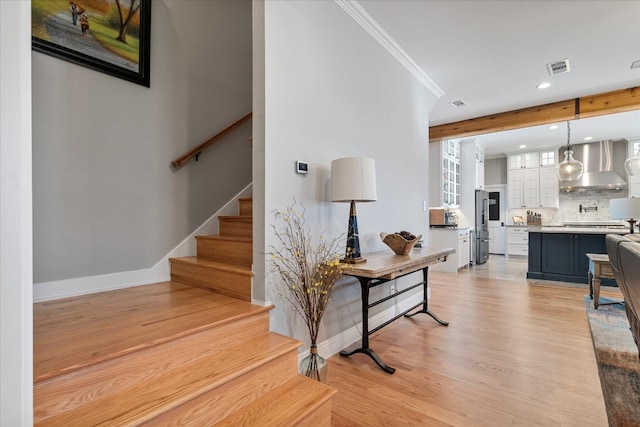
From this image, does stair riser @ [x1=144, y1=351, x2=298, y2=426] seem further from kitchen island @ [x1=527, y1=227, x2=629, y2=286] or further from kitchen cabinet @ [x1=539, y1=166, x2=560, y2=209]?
kitchen cabinet @ [x1=539, y1=166, x2=560, y2=209]

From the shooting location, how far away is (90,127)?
7.68 feet

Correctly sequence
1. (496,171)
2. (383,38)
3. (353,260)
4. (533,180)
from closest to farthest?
(353,260)
(383,38)
(533,180)
(496,171)

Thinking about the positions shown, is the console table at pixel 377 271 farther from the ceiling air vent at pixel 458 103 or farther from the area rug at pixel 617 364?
the ceiling air vent at pixel 458 103

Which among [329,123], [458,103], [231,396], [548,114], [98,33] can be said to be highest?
[458,103]

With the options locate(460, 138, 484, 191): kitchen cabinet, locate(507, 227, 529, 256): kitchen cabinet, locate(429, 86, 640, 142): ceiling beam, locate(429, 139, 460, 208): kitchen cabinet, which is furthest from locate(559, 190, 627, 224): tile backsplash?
locate(429, 86, 640, 142): ceiling beam

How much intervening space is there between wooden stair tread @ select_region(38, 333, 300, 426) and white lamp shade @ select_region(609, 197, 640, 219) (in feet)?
16.2

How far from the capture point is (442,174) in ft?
21.1

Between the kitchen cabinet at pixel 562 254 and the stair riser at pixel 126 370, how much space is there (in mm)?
5538

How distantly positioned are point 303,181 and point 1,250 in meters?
1.66

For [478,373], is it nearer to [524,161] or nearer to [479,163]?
[479,163]

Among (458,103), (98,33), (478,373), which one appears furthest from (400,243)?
(458,103)

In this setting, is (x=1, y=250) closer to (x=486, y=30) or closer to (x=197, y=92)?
(x=197, y=92)

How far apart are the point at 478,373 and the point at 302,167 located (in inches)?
74.3

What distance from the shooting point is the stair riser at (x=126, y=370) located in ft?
3.75
